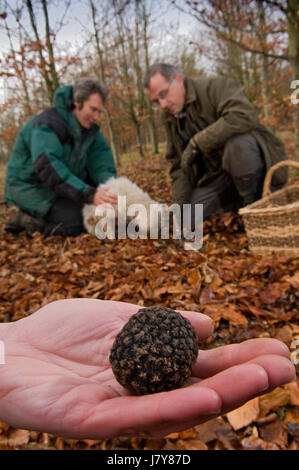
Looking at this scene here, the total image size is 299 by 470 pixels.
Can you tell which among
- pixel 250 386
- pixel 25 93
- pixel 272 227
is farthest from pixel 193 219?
pixel 25 93

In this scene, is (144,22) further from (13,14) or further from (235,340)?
(235,340)

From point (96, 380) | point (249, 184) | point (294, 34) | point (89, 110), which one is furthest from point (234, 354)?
point (294, 34)

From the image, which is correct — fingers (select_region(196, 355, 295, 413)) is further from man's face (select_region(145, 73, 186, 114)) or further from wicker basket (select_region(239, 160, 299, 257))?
man's face (select_region(145, 73, 186, 114))

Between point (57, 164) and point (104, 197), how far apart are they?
83 centimetres

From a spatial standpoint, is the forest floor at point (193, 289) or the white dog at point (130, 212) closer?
the forest floor at point (193, 289)

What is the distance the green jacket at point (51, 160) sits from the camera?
4520 millimetres

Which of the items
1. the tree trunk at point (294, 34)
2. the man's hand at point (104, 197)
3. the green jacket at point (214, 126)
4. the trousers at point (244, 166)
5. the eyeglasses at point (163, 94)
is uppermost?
the tree trunk at point (294, 34)

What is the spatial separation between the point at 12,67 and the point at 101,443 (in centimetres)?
753

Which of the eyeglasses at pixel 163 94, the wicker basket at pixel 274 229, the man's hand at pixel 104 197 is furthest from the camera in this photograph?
the man's hand at pixel 104 197

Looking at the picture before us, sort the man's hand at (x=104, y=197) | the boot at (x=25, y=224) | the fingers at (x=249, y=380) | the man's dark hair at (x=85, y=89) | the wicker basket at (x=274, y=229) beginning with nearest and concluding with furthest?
the fingers at (x=249, y=380) → the wicker basket at (x=274, y=229) → the man's hand at (x=104, y=197) → the man's dark hair at (x=85, y=89) → the boot at (x=25, y=224)

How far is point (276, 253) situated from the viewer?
3141 mm

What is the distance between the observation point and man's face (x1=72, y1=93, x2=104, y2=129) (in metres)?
4.62

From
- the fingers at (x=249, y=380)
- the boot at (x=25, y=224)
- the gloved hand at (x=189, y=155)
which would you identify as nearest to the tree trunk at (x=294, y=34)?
the gloved hand at (x=189, y=155)

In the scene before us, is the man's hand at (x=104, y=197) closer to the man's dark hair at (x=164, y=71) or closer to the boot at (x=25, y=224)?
the boot at (x=25, y=224)
